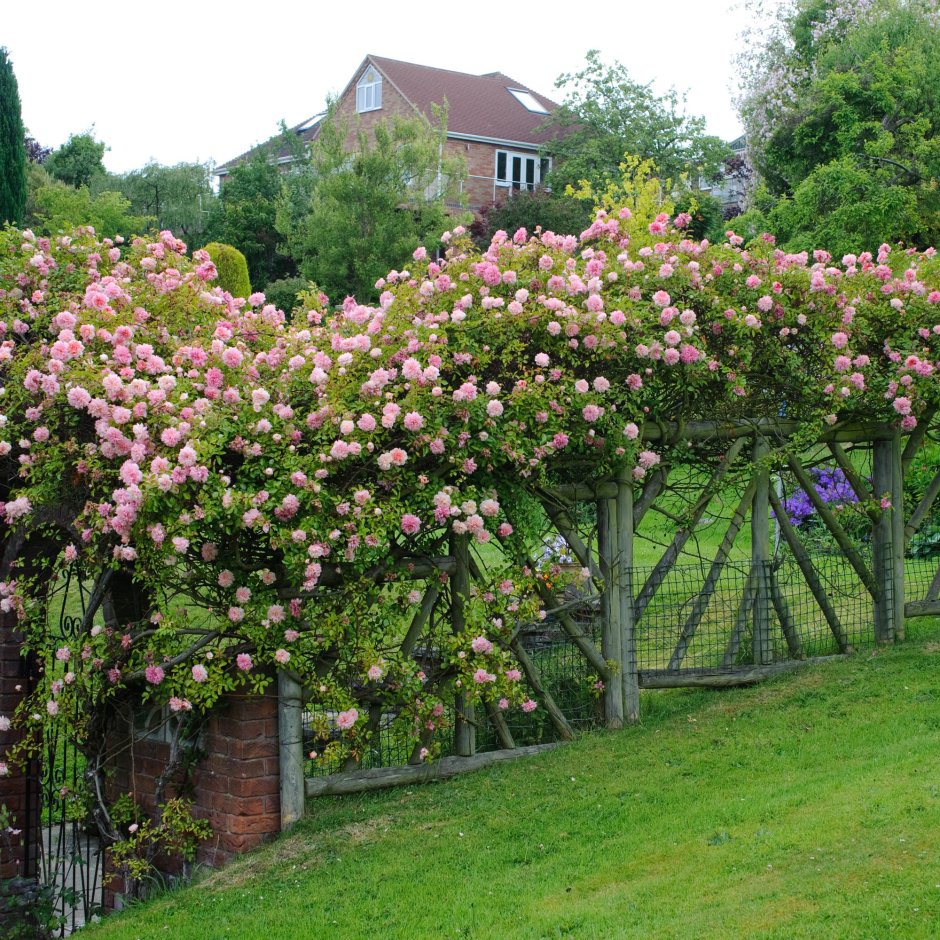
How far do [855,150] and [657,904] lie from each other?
18.8m

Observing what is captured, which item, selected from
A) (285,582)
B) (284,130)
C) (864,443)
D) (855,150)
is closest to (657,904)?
(285,582)

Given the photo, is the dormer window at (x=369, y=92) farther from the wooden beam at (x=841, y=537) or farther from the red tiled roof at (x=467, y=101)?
the wooden beam at (x=841, y=537)

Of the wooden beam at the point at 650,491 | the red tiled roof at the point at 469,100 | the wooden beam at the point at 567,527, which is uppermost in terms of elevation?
→ the red tiled roof at the point at 469,100

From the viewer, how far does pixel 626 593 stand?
6863 millimetres

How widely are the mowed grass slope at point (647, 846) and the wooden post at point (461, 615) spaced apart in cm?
23

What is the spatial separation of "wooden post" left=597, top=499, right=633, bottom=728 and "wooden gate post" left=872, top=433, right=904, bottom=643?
2.54m

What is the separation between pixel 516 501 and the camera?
6.05m

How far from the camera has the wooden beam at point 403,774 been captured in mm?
5871

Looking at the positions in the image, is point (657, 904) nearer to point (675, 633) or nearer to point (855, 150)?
point (675, 633)

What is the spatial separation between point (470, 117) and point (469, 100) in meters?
1.46

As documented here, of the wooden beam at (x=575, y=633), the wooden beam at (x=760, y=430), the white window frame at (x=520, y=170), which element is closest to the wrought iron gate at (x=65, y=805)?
the wooden beam at (x=575, y=633)

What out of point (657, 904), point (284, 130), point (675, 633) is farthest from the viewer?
point (284, 130)

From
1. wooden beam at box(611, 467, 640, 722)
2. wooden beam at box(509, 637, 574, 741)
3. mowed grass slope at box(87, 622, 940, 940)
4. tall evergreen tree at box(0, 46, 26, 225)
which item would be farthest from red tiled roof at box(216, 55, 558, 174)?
mowed grass slope at box(87, 622, 940, 940)

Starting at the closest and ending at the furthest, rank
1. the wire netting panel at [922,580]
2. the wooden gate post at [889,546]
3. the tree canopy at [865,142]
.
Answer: the wooden gate post at [889,546]
the wire netting panel at [922,580]
the tree canopy at [865,142]
